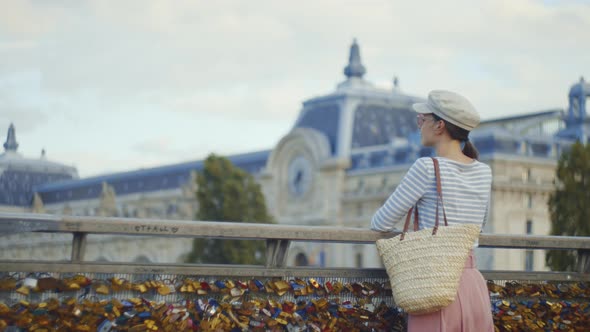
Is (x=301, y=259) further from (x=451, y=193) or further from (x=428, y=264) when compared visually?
(x=428, y=264)

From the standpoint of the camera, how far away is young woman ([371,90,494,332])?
7.51m

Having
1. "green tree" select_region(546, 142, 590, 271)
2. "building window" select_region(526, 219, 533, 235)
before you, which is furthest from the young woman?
"building window" select_region(526, 219, 533, 235)

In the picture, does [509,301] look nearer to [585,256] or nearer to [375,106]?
[585,256]

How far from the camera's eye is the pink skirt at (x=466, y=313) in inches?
293

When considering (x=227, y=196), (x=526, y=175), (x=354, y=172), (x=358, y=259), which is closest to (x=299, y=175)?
(x=354, y=172)

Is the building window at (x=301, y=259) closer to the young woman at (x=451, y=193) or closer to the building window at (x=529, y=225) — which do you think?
the building window at (x=529, y=225)

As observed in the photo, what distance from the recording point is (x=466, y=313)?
7.48 metres

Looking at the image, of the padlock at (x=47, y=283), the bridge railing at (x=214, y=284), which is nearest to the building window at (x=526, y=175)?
the bridge railing at (x=214, y=284)

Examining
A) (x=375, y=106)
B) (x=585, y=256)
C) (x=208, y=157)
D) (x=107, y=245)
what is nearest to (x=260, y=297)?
(x=585, y=256)

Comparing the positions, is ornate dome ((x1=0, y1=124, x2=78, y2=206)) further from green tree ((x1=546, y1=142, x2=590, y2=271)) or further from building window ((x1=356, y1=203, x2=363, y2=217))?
green tree ((x1=546, y1=142, x2=590, y2=271))

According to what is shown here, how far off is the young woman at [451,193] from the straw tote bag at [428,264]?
0.13 m

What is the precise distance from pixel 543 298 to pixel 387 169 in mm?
84471

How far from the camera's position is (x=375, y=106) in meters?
108

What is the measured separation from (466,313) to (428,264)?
39 cm
